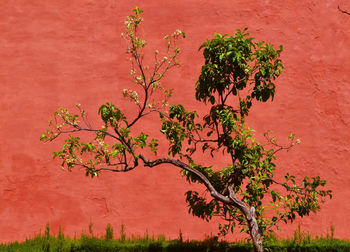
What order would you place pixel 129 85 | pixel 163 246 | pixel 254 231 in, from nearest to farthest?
pixel 254 231 < pixel 163 246 < pixel 129 85

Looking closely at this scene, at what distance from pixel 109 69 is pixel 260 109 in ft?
8.05

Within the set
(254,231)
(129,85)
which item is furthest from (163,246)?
(129,85)

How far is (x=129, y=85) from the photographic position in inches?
277

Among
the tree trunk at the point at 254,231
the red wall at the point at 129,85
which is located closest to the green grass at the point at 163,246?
the red wall at the point at 129,85

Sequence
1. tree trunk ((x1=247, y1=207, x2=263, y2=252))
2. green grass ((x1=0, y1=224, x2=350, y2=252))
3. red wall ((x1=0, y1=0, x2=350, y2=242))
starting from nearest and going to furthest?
1. tree trunk ((x1=247, y1=207, x2=263, y2=252))
2. green grass ((x1=0, y1=224, x2=350, y2=252))
3. red wall ((x1=0, y1=0, x2=350, y2=242))

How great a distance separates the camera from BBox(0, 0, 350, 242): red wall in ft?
22.1

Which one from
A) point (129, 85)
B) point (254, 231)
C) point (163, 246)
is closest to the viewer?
point (254, 231)

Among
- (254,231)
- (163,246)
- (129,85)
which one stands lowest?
(163,246)

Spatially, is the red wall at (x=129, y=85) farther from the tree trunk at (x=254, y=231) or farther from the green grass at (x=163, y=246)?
the tree trunk at (x=254, y=231)

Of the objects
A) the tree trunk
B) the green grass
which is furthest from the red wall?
the tree trunk

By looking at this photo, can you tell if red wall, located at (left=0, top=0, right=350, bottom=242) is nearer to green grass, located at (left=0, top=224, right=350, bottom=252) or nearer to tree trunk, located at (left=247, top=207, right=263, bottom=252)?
green grass, located at (left=0, top=224, right=350, bottom=252)

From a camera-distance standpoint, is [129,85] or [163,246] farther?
[129,85]

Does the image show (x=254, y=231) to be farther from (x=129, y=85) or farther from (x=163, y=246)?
(x=129, y=85)

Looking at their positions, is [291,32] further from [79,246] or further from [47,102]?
[79,246]
